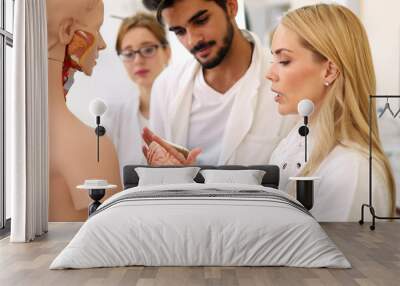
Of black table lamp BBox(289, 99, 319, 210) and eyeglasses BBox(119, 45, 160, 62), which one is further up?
eyeglasses BBox(119, 45, 160, 62)

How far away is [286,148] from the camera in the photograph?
760 centimetres

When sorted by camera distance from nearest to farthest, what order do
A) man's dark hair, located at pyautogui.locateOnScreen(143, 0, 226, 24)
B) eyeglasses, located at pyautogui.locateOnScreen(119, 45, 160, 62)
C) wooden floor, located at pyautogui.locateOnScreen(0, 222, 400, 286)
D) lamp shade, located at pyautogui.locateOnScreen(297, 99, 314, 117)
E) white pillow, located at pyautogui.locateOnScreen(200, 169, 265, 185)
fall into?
wooden floor, located at pyautogui.locateOnScreen(0, 222, 400, 286) < white pillow, located at pyautogui.locateOnScreen(200, 169, 265, 185) < lamp shade, located at pyautogui.locateOnScreen(297, 99, 314, 117) < man's dark hair, located at pyautogui.locateOnScreen(143, 0, 226, 24) < eyeglasses, located at pyautogui.locateOnScreen(119, 45, 160, 62)

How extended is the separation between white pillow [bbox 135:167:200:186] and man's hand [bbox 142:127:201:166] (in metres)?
0.33

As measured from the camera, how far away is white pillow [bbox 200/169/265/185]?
23.1 feet

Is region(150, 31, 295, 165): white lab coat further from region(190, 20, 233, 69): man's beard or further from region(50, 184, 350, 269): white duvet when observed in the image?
region(50, 184, 350, 269): white duvet

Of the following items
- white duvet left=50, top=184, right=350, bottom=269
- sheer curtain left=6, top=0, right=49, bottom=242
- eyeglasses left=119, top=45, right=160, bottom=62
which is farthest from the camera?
eyeglasses left=119, top=45, right=160, bottom=62

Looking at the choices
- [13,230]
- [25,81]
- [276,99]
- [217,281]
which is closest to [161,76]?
[276,99]

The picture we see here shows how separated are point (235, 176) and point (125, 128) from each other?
1625mm

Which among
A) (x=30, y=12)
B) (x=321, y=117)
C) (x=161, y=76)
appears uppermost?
(x=30, y=12)

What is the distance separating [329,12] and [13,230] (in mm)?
4561

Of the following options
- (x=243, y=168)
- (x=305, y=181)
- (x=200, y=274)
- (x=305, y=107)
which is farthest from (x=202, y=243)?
(x=305, y=107)

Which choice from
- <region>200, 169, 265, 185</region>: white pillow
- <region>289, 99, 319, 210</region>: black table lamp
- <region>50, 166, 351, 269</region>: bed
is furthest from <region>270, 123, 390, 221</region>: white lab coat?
<region>50, 166, 351, 269</region>: bed

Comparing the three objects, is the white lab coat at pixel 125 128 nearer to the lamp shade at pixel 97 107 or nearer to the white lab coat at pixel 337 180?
the lamp shade at pixel 97 107

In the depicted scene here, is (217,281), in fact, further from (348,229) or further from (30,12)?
(30,12)
